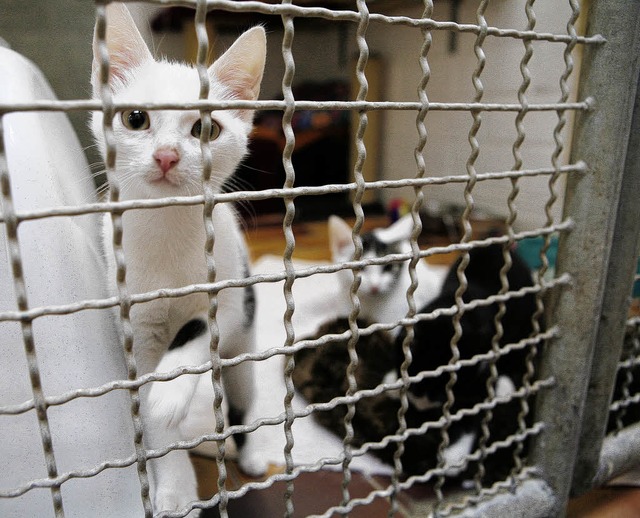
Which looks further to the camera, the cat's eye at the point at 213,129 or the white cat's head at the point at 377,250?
the white cat's head at the point at 377,250

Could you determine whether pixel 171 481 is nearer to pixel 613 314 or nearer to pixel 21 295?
pixel 21 295

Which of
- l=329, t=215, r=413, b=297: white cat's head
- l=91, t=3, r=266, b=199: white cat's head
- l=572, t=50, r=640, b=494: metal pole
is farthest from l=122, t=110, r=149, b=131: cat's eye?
l=329, t=215, r=413, b=297: white cat's head

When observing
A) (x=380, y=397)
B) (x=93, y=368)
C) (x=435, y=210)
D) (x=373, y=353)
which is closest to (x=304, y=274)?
(x=93, y=368)

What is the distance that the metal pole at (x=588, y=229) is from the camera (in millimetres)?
764

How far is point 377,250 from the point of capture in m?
1.79

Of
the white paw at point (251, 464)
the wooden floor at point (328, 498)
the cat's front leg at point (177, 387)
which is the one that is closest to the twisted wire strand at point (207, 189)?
the cat's front leg at point (177, 387)

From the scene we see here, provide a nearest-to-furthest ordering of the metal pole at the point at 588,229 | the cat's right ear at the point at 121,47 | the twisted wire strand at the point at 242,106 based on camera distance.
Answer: the twisted wire strand at the point at 242,106 → the cat's right ear at the point at 121,47 → the metal pole at the point at 588,229

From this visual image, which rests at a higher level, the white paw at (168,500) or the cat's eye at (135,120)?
the cat's eye at (135,120)

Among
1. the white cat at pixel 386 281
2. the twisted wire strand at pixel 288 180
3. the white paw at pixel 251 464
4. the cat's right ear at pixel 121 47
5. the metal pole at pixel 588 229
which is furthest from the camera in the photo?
the white cat at pixel 386 281

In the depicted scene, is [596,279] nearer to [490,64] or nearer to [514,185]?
[514,185]

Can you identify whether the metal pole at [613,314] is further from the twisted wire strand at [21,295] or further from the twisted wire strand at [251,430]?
the twisted wire strand at [21,295]

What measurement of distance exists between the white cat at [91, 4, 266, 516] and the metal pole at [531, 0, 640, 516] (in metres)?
0.54

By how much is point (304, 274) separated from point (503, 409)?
0.86m

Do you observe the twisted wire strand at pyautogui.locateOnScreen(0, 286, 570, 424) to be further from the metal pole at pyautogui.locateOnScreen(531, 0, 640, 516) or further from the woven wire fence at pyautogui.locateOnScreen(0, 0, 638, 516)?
the metal pole at pyautogui.locateOnScreen(531, 0, 640, 516)
